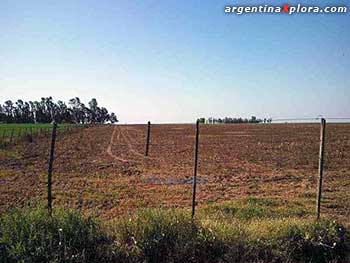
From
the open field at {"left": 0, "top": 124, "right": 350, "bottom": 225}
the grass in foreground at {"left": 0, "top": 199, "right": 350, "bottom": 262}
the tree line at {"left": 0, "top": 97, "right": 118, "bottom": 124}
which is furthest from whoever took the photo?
the tree line at {"left": 0, "top": 97, "right": 118, "bottom": 124}

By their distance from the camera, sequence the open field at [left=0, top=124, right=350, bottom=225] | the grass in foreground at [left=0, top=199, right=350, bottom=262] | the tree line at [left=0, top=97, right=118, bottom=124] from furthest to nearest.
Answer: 1. the tree line at [left=0, top=97, right=118, bottom=124]
2. the open field at [left=0, top=124, right=350, bottom=225]
3. the grass in foreground at [left=0, top=199, right=350, bottom=262]

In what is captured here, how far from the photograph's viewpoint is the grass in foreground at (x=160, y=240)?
15.1ft

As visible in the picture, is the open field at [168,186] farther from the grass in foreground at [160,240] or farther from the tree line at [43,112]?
the tree line at [43,112]

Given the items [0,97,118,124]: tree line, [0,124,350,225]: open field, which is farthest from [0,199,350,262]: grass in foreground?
[0,97,118,124]: tree line

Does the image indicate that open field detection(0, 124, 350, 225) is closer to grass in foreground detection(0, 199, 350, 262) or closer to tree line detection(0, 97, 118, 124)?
grass in foreground detection(0, 199, 350, 262)

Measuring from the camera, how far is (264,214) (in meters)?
7.38

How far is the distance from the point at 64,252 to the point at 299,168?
14235mm

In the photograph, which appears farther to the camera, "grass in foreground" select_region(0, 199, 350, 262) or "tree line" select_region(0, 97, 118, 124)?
"tree line" select_region(0, 97, 118, 124)

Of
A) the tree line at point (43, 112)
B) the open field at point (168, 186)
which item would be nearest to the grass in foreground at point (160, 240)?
the open field at point (168, 186)

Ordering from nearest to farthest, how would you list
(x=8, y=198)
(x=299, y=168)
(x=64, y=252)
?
(x=64, y=252) < (x=8, y=198) < (x=299, y=168)

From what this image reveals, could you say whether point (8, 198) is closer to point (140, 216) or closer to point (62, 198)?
point (62, 198)

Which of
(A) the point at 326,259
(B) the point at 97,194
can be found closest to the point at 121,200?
(B) the point at 97,194

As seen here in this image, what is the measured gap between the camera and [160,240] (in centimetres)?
499

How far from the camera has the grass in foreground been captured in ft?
15.1
